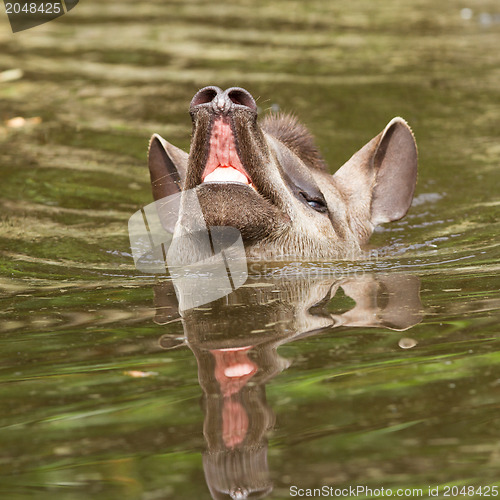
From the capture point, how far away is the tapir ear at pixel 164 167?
7.18 metres

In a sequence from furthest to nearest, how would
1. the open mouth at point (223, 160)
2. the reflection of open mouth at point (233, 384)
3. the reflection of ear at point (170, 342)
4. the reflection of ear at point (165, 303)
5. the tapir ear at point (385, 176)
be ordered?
the tapir ear at point (385, 176) → the open mouth at point (223, 160) → the reflection of ear at point (165, 303) → the reflection of ear at point (170, 342) → the reflection of open mouth at point (233, 384)

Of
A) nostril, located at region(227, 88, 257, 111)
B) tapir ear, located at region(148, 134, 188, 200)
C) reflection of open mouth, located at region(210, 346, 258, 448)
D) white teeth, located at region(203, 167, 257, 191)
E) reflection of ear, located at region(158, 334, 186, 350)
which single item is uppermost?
nostril, located at region(227, 88, 257, 111)

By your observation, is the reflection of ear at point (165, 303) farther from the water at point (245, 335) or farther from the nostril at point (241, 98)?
the nostril at point (241, 98)

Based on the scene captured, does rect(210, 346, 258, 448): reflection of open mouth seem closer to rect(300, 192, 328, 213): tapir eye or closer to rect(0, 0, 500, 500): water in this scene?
rect(0, 0, 500, 500): water

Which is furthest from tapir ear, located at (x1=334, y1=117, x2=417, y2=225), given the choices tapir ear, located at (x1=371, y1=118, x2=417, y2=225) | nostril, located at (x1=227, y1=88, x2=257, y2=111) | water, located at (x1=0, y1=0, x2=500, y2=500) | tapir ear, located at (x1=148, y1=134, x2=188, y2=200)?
nostril, located at (x1=227, y1=88, x2=257, y2=111)

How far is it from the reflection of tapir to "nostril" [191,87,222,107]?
3.41 feet

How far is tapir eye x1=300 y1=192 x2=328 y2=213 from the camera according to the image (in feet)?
20.8

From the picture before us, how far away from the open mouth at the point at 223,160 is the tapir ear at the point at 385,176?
6.69ft

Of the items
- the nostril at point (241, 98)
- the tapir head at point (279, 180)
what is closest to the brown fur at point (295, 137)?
the tapir head at point (279, 180)

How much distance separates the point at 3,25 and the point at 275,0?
4.81 metres

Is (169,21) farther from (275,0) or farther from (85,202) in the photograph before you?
(85,202)

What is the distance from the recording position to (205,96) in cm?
522

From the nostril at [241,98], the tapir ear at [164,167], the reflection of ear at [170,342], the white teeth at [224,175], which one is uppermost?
the nostril at [241,98]

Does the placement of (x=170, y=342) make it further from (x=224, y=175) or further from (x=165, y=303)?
(x=224, y=175)
